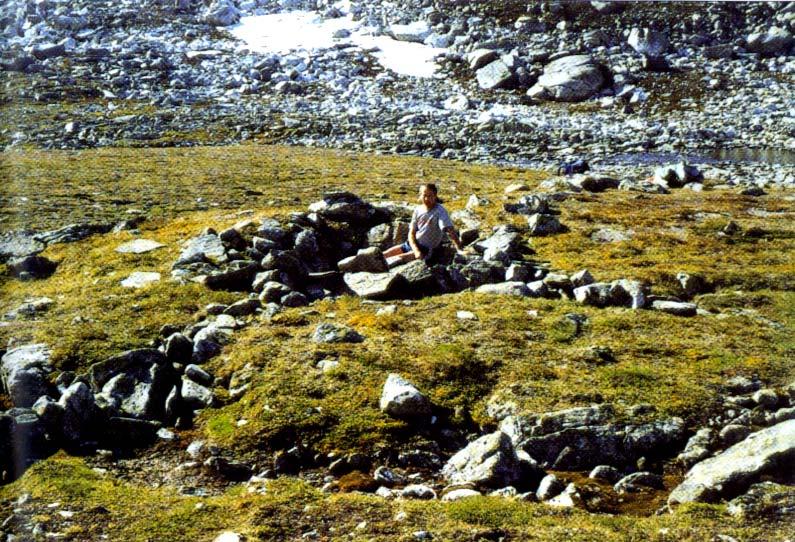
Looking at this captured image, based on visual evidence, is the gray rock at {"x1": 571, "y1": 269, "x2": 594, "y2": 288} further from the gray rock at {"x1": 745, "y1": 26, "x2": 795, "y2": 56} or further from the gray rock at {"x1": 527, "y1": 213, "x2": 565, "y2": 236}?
the gray rock at {"x1": 745, "y1": 26, "x2": 795, "y2": 56}

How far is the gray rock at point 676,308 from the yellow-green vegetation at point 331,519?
17.6 feet

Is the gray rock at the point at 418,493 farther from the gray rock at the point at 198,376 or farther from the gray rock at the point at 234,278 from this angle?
the gray rock at the point at 234,278

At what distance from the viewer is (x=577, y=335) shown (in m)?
11.0

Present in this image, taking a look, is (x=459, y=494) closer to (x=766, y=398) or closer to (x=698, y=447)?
(x=698, y=447)

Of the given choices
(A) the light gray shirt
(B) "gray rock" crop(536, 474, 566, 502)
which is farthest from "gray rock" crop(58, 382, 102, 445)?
(A) the light gray shirt

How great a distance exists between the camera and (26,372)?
959 cm

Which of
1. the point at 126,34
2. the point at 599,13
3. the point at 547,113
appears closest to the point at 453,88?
the point at 547,113

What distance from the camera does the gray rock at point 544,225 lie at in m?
16.3

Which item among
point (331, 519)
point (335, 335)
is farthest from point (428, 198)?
point (331, 519)

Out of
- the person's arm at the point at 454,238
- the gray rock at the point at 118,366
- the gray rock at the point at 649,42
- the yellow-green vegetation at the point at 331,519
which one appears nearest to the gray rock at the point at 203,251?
the person's arm at the point at 454,238

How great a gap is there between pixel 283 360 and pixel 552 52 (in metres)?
42.7

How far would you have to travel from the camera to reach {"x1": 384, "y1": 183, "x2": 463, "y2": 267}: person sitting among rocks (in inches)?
578

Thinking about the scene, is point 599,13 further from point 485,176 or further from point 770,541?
point 770,541

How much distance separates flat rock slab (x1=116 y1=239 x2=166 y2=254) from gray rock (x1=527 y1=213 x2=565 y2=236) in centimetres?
706
